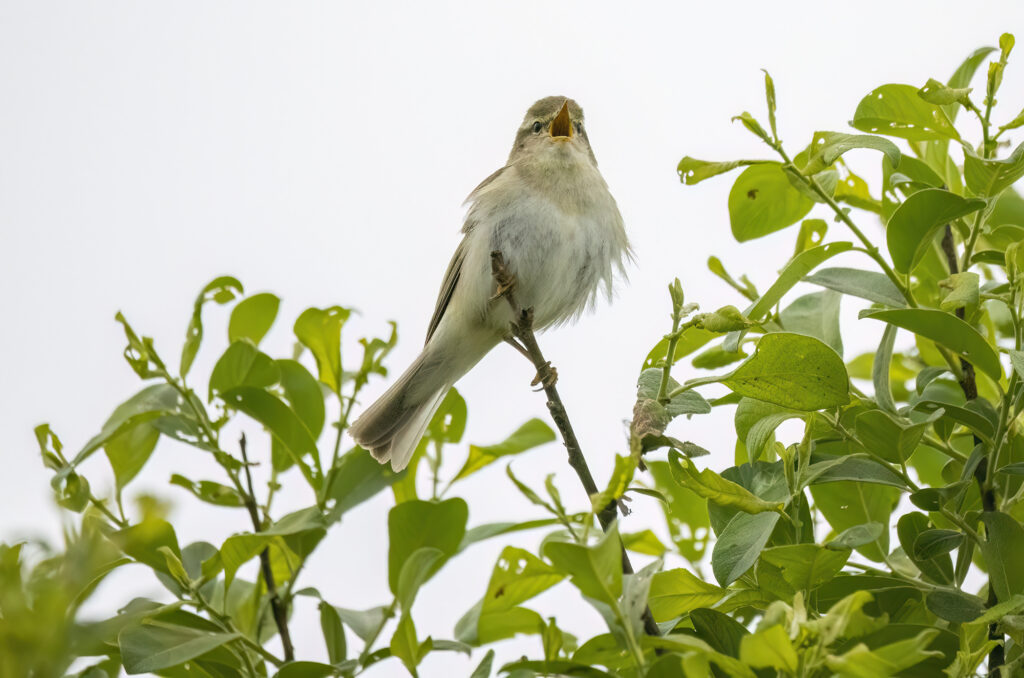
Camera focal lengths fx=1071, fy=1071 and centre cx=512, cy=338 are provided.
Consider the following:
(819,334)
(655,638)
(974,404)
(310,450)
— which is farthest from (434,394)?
(655,638)

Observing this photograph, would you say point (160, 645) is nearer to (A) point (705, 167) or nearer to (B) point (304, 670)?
(B) point (304, 670)

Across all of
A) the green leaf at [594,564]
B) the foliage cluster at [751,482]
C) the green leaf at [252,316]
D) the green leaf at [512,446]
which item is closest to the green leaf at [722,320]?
the foliage cluster at [751,482]

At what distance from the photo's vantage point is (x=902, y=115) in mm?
2266

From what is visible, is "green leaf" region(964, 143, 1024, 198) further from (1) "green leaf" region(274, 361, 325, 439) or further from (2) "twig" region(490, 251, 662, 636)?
(1) "green leaf" region(274, 361, 325, 439)

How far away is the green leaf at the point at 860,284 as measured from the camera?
2143 millimetres

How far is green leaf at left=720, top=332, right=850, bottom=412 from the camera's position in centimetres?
186

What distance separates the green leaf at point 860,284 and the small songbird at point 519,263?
7.12ft

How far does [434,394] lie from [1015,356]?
9.84ft

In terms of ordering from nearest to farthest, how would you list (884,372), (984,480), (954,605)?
(954,605), (984,480), (884,372)

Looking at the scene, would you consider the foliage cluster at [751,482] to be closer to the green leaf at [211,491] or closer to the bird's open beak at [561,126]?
the green leaf at [211,491]

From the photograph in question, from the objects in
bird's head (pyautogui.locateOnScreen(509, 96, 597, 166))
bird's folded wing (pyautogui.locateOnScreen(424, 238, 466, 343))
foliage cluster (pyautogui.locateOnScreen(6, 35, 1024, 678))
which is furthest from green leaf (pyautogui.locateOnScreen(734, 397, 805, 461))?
bird's head (pyautogui.locateOnScreen(509, 96, 597, 166))

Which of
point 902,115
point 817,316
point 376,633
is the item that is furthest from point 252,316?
point 902,115

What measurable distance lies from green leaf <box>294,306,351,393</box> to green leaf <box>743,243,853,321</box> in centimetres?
112

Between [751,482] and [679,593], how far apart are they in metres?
0.28
